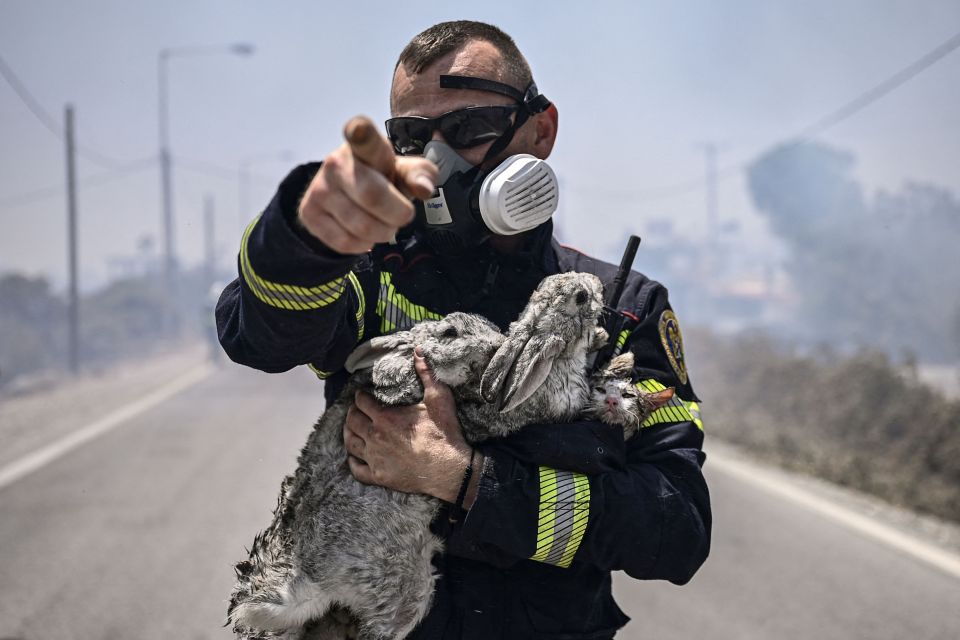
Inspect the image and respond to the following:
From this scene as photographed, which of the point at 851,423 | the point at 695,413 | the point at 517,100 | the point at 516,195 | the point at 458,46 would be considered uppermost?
the point at 458,46

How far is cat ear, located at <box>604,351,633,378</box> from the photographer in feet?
7.55

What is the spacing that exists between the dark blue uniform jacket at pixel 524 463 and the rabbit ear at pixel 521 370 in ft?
0.58

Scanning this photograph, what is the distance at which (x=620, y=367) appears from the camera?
2314 mm

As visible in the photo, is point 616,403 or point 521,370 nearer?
point 521,370

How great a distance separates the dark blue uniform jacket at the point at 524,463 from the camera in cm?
188

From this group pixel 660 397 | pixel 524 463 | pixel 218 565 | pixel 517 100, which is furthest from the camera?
pixel 218 565

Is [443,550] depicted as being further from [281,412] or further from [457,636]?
[281,412]

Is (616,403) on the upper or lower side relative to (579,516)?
upper

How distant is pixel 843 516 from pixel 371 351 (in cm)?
736

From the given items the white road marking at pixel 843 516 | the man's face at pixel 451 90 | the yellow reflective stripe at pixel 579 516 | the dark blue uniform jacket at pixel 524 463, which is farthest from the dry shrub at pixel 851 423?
the man's face at pixel 451 90

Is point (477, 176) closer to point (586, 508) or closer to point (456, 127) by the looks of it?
point (456, 127)

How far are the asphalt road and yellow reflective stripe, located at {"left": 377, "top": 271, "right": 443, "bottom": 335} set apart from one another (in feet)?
12.5

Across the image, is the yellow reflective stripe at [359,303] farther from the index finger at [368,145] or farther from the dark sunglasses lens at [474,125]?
the index finger at [368,145]

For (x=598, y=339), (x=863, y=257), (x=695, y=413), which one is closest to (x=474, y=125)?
(x=598, y=339)
